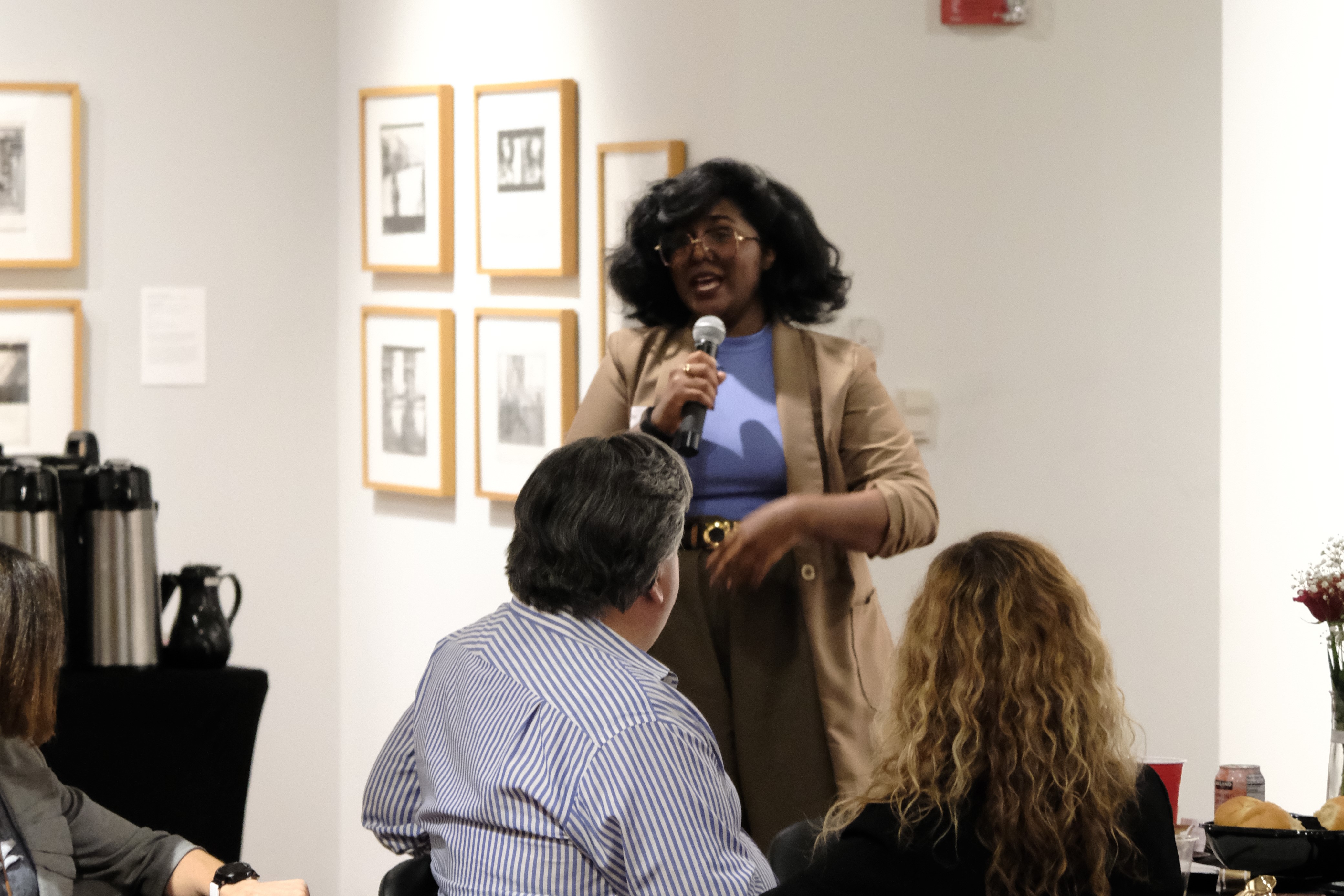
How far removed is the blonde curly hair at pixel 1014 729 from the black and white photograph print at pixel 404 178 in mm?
2849

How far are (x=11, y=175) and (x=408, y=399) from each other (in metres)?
1.22

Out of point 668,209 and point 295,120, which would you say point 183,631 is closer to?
point 668,209

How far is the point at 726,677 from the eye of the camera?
2482mm

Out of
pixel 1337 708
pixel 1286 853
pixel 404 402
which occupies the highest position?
pixel 404 402

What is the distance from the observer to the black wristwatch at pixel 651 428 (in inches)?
96.3

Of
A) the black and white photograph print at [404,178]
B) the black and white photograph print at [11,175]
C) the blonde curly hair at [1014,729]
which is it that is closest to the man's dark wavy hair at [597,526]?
the blonde curly hair at [1014,729]

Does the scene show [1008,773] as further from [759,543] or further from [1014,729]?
[759,543]

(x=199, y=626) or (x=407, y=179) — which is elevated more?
(x=407, y=179)

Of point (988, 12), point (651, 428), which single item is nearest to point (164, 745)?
point (651, 428)

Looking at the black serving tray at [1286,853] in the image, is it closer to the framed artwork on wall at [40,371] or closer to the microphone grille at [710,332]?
the microphone grille at [710,332]

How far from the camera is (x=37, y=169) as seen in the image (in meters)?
4.07

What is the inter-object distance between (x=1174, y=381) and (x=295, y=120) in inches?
101

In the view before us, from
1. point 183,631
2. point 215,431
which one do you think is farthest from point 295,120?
point 183,631

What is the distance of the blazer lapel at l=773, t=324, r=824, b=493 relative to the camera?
2.52 m
